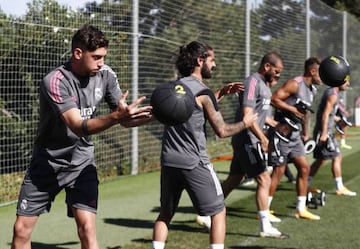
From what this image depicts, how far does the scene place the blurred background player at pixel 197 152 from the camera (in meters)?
4.98

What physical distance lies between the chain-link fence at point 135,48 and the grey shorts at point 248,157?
11.8 ft

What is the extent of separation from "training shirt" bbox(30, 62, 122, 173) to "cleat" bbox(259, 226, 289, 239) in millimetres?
2507

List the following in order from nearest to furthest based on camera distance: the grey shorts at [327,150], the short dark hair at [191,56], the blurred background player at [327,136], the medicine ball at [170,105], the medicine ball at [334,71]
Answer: the medicine ball at [170,105], the short dark hair at [191,56], the medicine ball at [334,71], the blurred background player at [327,136], the grey shorts at [327,150]

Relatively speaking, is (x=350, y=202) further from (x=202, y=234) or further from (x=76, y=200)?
(x=76, y=200)

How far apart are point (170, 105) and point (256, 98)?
257 centimetres

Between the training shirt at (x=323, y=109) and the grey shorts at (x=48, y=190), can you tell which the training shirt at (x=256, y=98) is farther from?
the grey shorts at (x=48, y=190)

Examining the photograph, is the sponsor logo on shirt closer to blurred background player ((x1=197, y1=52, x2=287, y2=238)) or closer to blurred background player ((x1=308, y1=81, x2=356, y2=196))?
blurred background player ((x1=197, y1=52, x2=287, y2=238))

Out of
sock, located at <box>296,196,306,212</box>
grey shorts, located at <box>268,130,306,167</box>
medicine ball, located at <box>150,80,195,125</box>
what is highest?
medicine ball, located at <box>150,80,195,125</box>

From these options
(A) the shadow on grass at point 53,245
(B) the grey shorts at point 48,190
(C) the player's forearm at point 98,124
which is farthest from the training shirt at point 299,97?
(C) the player's forearm at point 98,124

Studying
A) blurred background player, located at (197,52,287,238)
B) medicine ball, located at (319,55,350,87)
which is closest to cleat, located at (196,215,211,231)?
blurred background player, located at (197,52,287,238)

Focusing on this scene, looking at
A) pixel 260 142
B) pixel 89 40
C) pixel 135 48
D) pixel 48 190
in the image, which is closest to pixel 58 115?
pixel 89 40

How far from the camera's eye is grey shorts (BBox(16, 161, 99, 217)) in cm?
454

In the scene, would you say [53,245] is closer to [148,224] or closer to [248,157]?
[148,224]

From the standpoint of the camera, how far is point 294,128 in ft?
24.5
